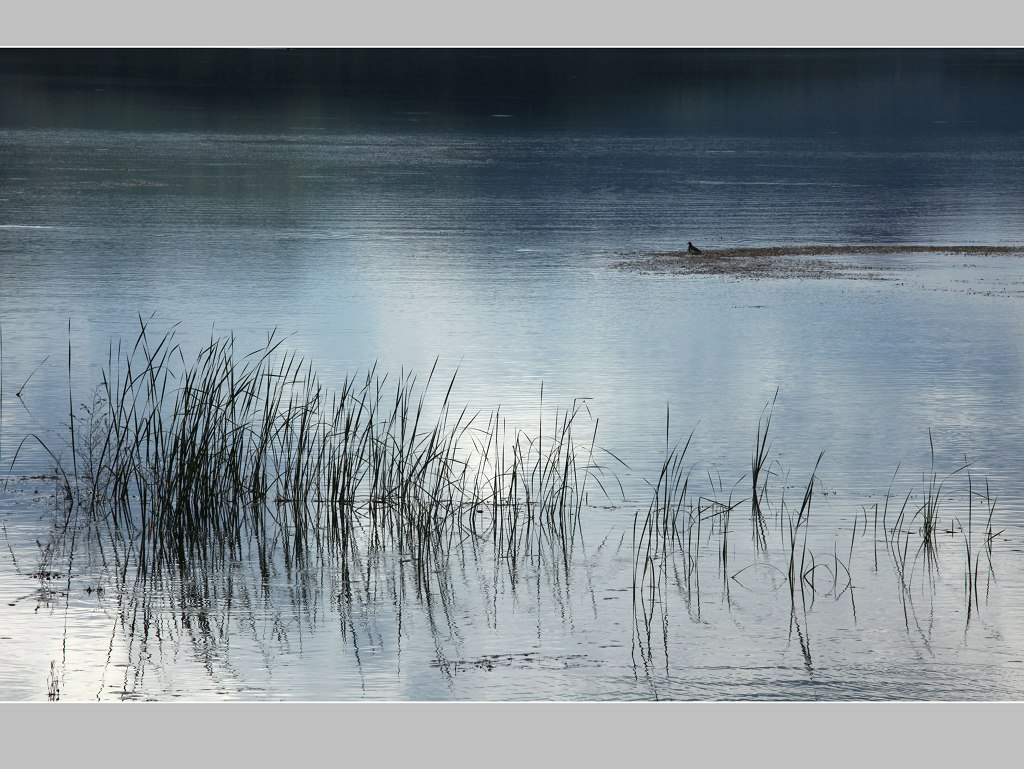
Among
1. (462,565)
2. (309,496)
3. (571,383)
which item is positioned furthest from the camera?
(571,383)

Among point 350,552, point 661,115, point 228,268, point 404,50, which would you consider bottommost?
point 350,552

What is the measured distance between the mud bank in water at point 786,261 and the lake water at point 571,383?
0.22 meters

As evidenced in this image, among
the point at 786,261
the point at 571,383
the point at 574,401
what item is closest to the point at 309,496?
the point at 574,401

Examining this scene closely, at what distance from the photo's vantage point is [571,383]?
40.0ft

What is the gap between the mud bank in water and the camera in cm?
1795

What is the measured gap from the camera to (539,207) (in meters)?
24.4

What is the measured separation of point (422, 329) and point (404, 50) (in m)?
106

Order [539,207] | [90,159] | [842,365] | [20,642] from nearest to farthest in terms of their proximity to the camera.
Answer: [20,642] → [842,365] → [539,207] → [90,159]

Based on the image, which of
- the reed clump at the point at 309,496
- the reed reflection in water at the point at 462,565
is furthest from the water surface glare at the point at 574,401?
the reed clump at the point at 309,496

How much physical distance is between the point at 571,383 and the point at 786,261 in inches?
283

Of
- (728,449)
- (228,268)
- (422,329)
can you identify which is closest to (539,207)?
(228,268)

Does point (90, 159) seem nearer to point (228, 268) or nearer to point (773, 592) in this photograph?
point (228, 268)

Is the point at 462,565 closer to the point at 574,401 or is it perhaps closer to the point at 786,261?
the point at 574,401

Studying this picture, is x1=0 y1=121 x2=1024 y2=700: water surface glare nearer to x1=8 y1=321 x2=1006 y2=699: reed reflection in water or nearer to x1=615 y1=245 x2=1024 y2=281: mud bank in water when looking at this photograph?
x1=8 y1=321 x2=1006 y2=699: reed reflection in water
